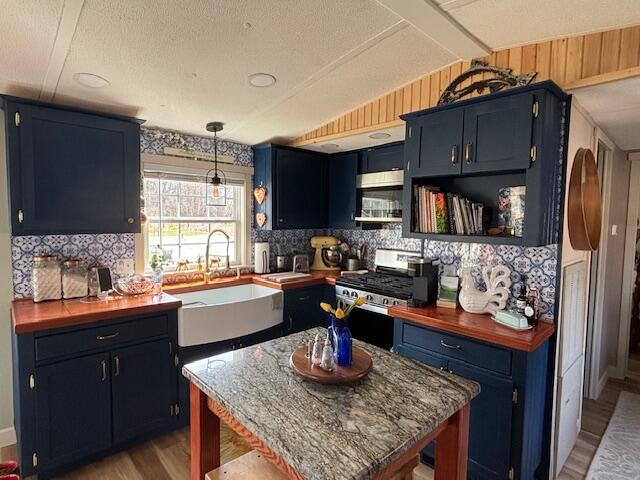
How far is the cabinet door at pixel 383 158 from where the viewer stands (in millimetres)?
3176

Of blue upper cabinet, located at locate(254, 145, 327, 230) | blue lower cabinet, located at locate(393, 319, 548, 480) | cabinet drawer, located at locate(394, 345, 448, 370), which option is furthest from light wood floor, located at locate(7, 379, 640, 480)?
blue upper cabinet, located at locate(254, 145, 327, 230)

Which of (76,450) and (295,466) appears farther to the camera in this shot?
(76,450)

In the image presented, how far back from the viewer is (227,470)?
1358mm

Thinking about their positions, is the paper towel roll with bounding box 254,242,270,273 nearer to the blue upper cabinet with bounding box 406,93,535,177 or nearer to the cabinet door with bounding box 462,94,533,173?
the blue upper cabinet with bounding box 406,93,535,177

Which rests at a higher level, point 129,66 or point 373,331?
point 129,66

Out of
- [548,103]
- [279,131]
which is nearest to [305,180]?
[279,131]

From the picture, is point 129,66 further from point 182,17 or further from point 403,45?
point 403,45

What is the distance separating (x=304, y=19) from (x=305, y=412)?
170 cm

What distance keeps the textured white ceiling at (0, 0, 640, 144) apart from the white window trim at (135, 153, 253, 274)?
429 mm

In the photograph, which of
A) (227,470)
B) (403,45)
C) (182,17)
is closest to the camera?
(227,470)

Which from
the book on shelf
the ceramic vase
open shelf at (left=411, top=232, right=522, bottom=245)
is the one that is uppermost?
the book on shelf

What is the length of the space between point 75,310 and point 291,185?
2031 mm

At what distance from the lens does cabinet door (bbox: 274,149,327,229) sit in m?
3.45

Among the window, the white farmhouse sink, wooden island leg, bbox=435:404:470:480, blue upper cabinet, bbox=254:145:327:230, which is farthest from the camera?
blue upper cabinet, bbox=254:145:327:230
